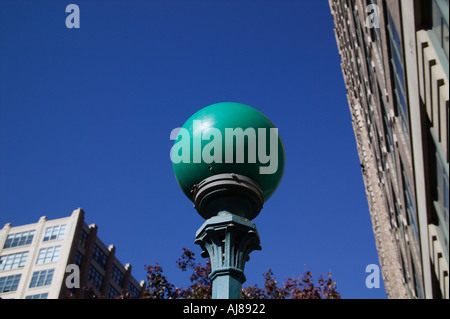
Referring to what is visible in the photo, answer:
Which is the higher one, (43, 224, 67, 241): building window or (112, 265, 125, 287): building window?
(43, 224, 67, 241): building window

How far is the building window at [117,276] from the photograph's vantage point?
6883 cm

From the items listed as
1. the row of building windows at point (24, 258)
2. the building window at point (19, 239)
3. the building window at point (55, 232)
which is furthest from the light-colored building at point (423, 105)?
the building window at point (19, 239)

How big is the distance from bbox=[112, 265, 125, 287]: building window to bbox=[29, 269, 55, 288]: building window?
11.3m

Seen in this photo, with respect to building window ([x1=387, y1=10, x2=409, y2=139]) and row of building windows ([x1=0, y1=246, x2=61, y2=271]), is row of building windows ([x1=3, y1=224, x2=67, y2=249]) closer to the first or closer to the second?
row of building windows ([x1=0, y1=246, x2=61, y2=271])

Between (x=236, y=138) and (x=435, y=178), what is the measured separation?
22.9 feet

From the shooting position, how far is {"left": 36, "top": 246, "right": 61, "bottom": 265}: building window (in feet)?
200

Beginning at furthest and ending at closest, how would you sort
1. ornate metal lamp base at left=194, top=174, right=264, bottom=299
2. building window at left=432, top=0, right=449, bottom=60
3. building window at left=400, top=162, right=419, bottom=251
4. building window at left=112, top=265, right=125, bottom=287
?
building window at left=112, top=265, right=125, bottom=287, building window at left=400, top=162, right=419, bottom=251, building window at left=432, top=0, right=449, bottom=60, ornate metal lamp base at left=194, top=174, right=264, bottom=299

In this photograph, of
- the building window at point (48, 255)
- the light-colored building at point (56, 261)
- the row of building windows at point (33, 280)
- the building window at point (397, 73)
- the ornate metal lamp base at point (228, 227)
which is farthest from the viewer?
the building window at point (48, 255)

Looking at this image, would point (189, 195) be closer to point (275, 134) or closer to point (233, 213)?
point (233, 213)

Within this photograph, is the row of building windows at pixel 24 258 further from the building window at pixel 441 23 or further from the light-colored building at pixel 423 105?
the building window at pixel 441 23

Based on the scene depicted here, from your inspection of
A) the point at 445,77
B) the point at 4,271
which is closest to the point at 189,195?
the point at 445,77

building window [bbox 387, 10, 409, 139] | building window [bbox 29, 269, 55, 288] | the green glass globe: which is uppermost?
building window [bbox 29, 269, 55, 288]

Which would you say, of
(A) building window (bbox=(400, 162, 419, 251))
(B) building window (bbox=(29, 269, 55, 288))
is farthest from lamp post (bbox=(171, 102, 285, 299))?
(B) building window (bbox=(29, 269, 55, 288))

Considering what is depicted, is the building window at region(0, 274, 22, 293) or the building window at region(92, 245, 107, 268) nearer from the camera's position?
the building window at region(0, 274, 22, 293)
